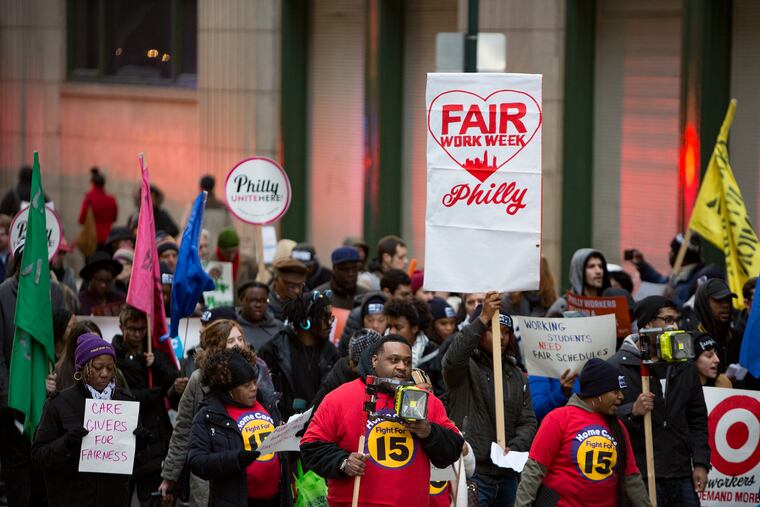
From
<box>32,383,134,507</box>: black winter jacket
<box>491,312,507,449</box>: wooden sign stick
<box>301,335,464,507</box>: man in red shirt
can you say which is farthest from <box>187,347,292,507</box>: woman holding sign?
<box>491,312,507,449</box>: wooden sign stick

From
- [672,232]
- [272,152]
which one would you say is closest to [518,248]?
[672,232]

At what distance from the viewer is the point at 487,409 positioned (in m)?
9.41

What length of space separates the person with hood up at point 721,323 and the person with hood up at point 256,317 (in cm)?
307

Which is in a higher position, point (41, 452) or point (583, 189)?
point (583, 189)

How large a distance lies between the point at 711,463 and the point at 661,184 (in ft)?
22.4

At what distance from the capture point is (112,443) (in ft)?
30.2

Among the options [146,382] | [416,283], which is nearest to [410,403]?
[146,382]

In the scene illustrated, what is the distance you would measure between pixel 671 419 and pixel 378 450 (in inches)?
94.9

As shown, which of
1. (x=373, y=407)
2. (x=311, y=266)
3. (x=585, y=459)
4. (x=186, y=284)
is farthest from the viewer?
(x=311, y=266)

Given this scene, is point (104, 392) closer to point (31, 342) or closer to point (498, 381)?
point (31, 342)

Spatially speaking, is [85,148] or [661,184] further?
[85,148]

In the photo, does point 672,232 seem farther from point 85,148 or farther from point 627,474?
point 85,148

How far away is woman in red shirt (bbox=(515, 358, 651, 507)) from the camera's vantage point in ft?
26.7

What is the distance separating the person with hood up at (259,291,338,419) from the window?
1272cm
